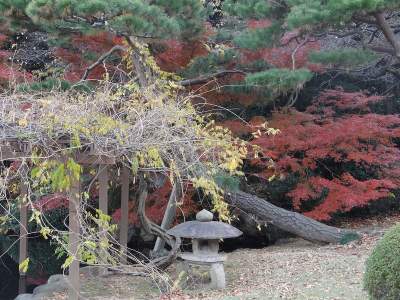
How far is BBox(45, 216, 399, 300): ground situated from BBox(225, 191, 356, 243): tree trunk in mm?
431

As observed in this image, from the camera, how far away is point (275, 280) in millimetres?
7457

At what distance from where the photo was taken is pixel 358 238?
996 centimetres

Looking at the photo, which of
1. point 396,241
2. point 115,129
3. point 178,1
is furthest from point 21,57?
point 396,241

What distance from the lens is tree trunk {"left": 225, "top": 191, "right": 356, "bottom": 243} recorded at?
33.6 feet

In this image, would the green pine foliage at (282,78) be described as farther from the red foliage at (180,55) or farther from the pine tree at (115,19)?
the red foliage at (180,55)

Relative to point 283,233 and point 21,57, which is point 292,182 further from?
point 21,57

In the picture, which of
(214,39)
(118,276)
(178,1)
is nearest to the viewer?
(178,1)

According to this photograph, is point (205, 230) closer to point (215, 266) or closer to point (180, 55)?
point (215, 266)

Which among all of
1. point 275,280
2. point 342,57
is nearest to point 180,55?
point 342,57

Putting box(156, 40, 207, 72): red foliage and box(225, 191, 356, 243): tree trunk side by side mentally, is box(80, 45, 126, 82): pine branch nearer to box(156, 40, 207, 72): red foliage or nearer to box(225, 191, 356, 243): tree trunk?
box(156, 40, 207, 72): red foliage

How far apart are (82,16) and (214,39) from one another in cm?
300

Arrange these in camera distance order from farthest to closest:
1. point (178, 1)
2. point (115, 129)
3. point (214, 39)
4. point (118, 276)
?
point (214, 39) < point (118, 276) < point (178, 1) < point (115, 129)

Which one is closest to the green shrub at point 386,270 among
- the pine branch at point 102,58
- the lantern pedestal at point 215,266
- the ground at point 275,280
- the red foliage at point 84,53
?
the ground at point 275,280

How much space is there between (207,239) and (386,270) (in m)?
3.34
